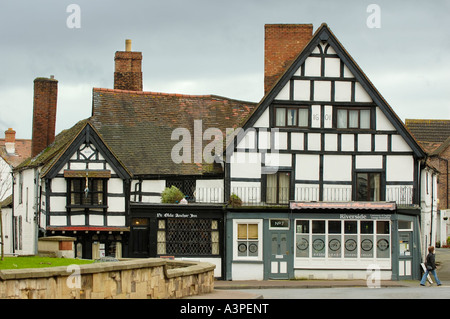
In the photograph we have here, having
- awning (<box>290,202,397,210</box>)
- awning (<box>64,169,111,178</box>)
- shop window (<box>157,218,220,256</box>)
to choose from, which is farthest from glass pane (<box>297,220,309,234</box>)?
awning (<box>64,169,111,178</box>)

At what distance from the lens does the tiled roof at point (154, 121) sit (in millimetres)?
34500

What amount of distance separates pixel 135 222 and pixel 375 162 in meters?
10.0

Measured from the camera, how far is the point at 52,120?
38719mm

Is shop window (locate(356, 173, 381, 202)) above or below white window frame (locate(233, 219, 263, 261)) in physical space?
above

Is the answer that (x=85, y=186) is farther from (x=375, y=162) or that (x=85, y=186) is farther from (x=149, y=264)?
(x=149, y=264)

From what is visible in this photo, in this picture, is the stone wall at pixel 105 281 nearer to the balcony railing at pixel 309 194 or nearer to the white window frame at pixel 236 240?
the white window frame at pixel 236 240

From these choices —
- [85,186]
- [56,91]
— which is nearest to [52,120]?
[56,91]

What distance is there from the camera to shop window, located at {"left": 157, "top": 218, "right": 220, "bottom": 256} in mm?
32812

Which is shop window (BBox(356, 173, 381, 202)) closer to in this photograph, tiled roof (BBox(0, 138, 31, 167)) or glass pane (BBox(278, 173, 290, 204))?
glass pane (BBox(278, 173, 290, 204))

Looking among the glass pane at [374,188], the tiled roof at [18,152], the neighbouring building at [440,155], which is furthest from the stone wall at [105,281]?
the tiled roof at [18,152]

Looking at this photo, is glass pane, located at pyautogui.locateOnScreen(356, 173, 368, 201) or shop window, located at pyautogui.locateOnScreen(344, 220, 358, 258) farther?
glass pane, located at pyautogui.locateOnScreen(356, 173, 368, 201)

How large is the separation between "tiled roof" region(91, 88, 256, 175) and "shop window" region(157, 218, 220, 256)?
2345mm

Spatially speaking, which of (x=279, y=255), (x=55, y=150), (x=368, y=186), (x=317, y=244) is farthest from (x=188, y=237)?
(x=368, y=186)

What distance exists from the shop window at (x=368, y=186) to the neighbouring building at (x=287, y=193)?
40 mm
